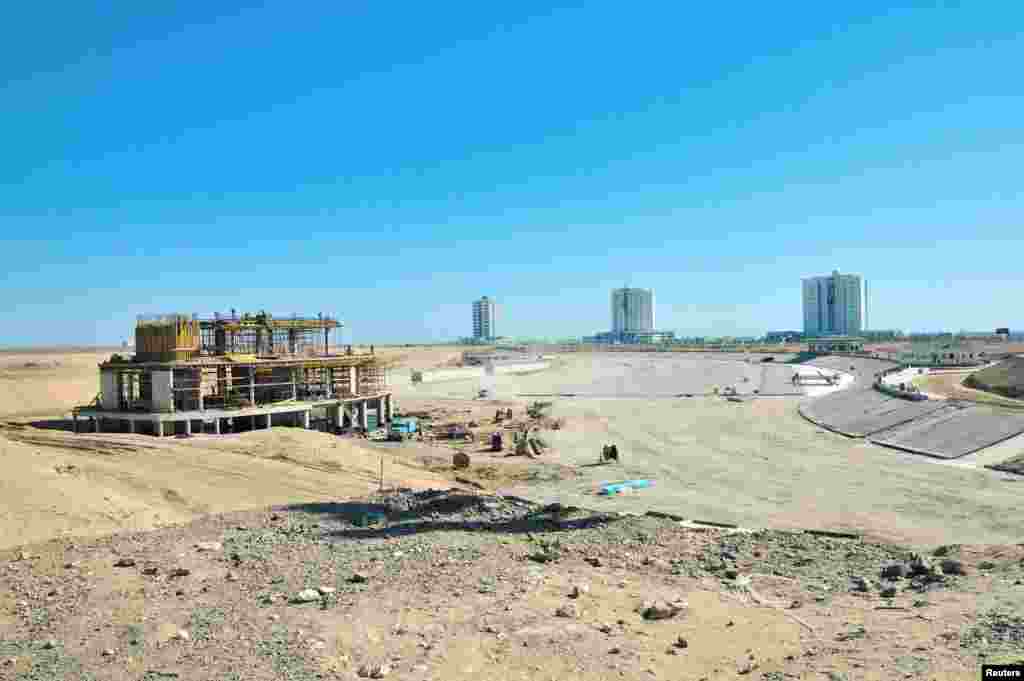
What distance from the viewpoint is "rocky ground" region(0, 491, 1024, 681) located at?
437 inches

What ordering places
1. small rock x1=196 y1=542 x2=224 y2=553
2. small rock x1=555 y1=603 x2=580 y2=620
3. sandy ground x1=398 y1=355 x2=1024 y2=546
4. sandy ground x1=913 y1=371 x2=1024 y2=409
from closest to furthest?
1. small rock x1=555 y1=603 x2=580 y2=620
2. small rock x1=196 y1=542 x2=224 y2=553
3. sandy ground x1=398 y1=355 x2=1024 y2=546
4. sandy ground x1=913 y1=371 x2=1024 y2=409

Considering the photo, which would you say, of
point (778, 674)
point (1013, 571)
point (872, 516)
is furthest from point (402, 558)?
point (872, 516)

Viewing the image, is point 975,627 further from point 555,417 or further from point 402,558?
point 555,417

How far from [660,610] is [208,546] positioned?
10494 millimetres

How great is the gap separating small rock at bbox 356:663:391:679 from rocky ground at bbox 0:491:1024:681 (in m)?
0.03

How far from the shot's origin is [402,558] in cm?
1680

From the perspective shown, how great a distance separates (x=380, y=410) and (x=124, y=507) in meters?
25.2

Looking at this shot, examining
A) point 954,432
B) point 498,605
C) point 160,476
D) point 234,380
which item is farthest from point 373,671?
point 954,432

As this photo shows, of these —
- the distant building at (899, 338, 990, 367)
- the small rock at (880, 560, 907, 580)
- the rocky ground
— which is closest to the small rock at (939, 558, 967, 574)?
the rocky ground

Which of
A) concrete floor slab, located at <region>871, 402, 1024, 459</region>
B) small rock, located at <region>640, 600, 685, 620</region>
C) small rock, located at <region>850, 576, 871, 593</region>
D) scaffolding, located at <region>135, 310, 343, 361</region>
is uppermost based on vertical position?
scaffolding, located at <region>135, 310, 343, 361</region>

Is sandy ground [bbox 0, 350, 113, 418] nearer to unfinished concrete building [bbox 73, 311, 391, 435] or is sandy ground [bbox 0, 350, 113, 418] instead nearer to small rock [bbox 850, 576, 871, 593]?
unfinished concrete building [bbox 73, 311, 391, 435]

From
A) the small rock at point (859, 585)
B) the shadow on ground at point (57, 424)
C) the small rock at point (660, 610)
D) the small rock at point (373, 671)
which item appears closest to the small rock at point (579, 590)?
the small rock at point (660, 610)

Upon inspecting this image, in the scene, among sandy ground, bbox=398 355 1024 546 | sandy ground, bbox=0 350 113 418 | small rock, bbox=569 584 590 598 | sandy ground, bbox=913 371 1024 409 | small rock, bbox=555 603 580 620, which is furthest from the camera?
sandy ground, bbox=0 350 113 418

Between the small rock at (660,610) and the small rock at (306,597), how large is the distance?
6019 mm
